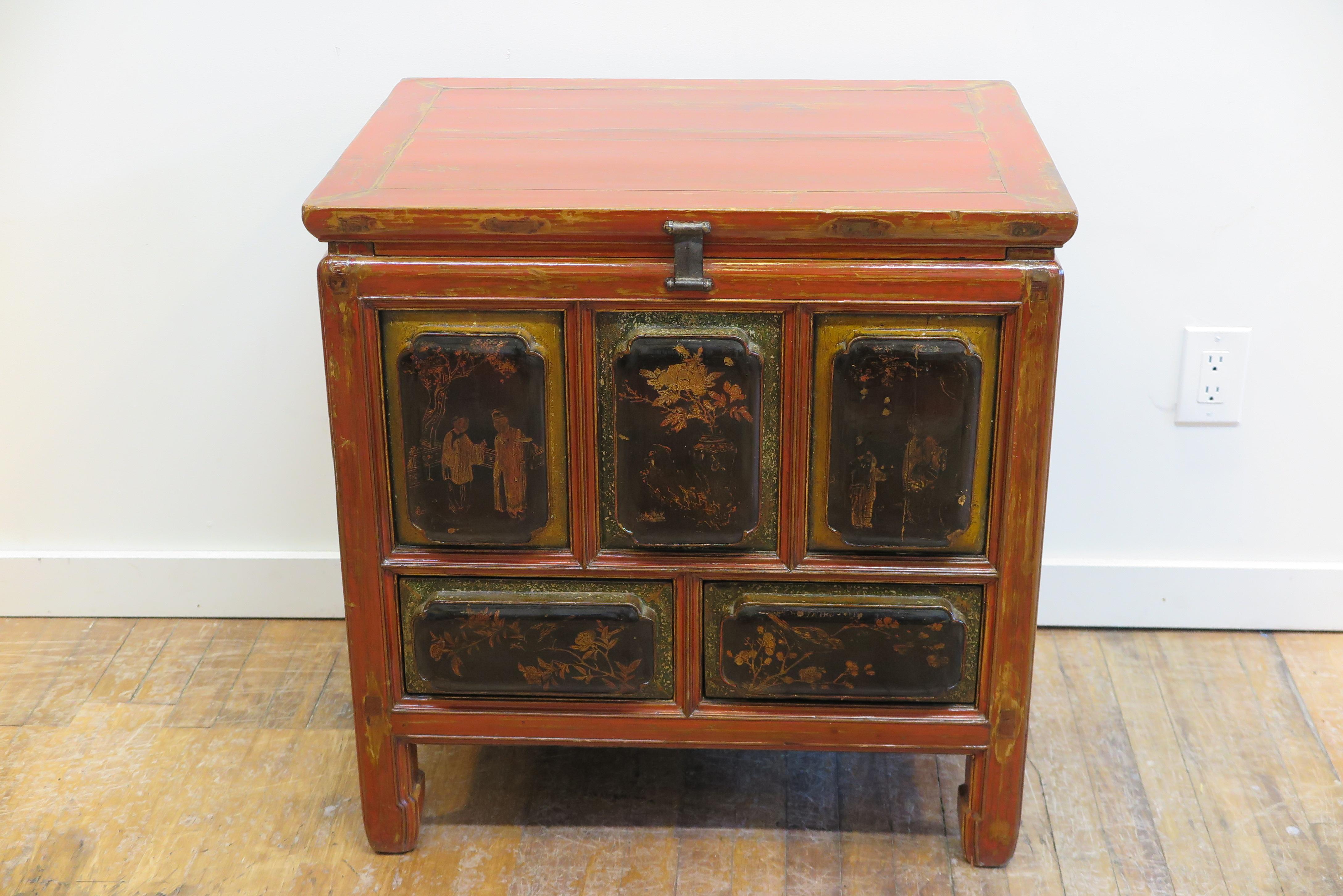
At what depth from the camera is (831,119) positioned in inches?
52.5

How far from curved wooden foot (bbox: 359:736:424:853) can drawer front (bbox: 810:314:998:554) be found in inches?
19.2

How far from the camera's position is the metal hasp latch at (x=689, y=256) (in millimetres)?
1093

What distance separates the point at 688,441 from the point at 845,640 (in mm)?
259

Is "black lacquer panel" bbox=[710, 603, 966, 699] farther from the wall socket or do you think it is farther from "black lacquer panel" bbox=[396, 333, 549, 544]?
the wall socket

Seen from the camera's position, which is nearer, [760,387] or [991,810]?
[760,387]

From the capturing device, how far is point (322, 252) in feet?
5.32

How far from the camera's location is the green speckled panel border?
1144mm

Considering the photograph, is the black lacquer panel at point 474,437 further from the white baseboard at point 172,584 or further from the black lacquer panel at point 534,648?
the white baseboard at point 172,584

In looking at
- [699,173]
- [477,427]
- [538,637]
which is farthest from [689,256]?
[538,637]

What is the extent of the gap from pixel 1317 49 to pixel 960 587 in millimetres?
801

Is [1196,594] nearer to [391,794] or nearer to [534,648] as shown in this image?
[534,648]

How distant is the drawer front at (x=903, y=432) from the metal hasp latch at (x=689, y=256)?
112mm

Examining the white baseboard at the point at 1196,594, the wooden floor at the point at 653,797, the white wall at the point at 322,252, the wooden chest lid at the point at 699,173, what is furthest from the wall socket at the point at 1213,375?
the wooden chest lid at the point at 699,173

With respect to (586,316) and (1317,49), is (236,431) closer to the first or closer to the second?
(586,316)
